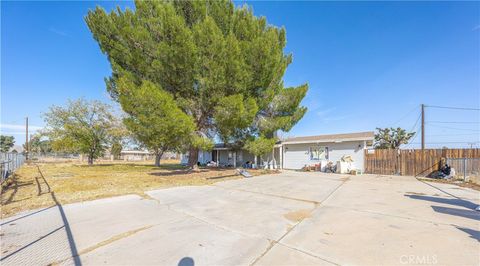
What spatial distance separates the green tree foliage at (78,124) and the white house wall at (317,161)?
783 inches

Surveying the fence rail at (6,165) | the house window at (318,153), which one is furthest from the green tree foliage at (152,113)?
the house window at (318,153)

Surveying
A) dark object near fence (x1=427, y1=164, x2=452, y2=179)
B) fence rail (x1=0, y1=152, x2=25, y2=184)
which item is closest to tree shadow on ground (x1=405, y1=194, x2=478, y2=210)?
dark object near fence (x1=427, y1=164, x2=452, y2=179)

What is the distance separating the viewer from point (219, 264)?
2393 mm

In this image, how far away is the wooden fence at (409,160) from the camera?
11.8 metres

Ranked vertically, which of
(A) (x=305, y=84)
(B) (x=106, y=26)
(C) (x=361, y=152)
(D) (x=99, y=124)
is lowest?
(C) (x=361, y=152)

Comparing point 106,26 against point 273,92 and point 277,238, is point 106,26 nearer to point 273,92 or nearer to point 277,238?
point 273,92

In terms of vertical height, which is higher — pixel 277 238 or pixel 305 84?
pixel 305 84

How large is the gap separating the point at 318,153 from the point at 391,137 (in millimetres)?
20464

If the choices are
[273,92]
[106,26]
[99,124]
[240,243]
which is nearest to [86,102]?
[99,124]

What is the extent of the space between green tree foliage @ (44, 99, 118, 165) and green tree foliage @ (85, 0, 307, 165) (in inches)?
500

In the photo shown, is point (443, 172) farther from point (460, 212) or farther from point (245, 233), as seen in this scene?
point (245, 233)

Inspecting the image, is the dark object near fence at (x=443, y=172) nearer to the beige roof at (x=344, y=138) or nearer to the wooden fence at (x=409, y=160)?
the wooden fence at (x=409, y=160)

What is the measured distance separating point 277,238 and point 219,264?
1.11 metres

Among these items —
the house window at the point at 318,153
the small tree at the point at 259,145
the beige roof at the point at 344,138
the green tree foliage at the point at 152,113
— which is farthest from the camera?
the house window at the point at 318,153
